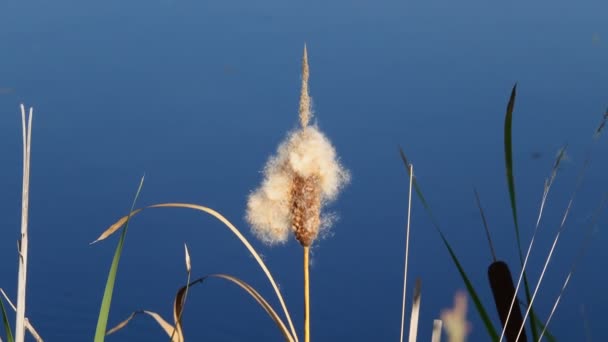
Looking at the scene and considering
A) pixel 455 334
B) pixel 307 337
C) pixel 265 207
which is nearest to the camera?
pixel 455 334

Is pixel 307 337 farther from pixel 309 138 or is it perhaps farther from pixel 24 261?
pixel 24 261

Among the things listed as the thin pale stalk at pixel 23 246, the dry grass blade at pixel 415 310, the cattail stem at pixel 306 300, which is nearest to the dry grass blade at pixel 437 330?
the dry grass blade at pixel 415 310

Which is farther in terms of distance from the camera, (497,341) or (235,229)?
(497,341)

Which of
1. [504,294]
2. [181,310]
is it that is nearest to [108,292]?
[181,310]

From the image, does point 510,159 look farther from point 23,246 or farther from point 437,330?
point 23,246

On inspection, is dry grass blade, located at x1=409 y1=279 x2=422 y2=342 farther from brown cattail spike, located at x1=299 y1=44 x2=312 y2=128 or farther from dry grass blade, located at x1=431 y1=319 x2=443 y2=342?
brown cattail spike, located at x1=299 y1=44 x2=312 y2=128

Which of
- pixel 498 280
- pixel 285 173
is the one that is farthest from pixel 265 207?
pixel 498 280

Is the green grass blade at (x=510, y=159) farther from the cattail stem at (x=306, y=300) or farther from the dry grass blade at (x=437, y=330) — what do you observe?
the cattail stem at (x=306, y=300)
